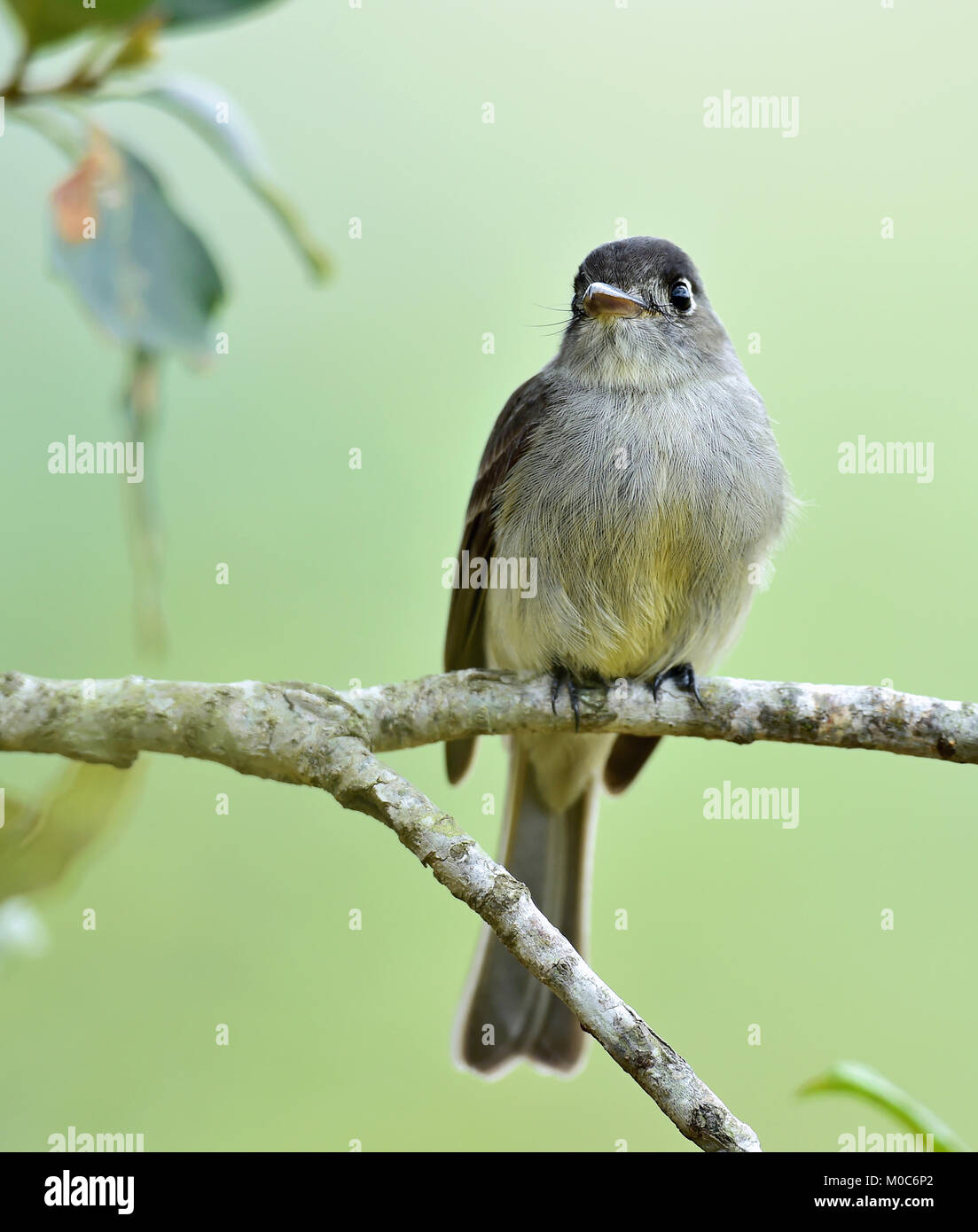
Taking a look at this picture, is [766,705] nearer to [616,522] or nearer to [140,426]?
[616,522]

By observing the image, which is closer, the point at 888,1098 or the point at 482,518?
the point at 888,1098

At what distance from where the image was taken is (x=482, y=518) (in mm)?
3389

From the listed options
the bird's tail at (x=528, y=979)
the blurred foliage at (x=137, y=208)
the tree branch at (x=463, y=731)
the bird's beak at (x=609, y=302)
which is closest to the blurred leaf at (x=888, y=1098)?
the tree branch at (x=463, y=731)

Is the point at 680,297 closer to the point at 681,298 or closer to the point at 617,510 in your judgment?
the point at 681,298

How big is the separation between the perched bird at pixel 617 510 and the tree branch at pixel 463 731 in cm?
21

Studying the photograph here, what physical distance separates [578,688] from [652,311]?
1.07 meters

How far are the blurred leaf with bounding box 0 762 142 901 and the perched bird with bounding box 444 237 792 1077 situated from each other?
1245mm

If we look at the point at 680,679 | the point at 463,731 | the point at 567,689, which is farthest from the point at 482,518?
the point at 463,731

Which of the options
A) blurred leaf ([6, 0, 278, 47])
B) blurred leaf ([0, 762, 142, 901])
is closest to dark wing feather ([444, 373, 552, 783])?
blurred leaf ([0, 762, 142, 901])

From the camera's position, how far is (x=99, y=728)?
7.23 ft

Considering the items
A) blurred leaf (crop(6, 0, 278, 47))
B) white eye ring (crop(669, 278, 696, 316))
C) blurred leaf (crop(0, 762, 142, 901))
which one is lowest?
blurred leaf (crop(0, 762, 142, 901))

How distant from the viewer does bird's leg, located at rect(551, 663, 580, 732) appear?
9.21ft

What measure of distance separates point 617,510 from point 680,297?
0.69 m

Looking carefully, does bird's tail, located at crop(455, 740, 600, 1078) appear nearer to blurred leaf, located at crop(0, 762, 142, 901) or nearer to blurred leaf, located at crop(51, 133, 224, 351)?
blurred leaf, located at crop(0, 762, 142, 901)
